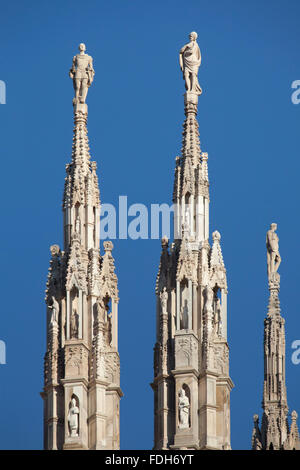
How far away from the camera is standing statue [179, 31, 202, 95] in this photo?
12700cm

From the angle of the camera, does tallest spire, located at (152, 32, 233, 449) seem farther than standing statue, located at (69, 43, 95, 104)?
No

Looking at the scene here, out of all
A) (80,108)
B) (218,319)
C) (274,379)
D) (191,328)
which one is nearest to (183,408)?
(191,328)

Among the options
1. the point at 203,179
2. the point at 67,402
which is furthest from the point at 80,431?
the point at 203,179

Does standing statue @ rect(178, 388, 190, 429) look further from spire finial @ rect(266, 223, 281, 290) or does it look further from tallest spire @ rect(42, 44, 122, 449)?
spire finial @ rect(266, 223, 281, 290)

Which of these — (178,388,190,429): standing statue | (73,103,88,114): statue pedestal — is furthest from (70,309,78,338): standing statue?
(73,103,88,114): statue pedestal

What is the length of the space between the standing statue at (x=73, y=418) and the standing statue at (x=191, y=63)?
10471 mm

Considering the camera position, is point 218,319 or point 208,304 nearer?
point 208,304

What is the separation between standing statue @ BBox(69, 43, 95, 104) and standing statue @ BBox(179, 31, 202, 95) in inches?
104

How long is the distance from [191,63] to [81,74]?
318cm

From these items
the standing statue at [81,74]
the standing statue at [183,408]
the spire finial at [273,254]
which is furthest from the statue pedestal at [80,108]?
the standing statue at [183,408]

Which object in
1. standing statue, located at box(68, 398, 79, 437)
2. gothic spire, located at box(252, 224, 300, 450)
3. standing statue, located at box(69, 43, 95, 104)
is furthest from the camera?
gothic spire, located at box(252, 224, 300, 450)

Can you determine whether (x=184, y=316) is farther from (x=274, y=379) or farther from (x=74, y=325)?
(x=274, y=379)

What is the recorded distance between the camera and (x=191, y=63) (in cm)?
12731

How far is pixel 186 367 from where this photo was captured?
402 feet
